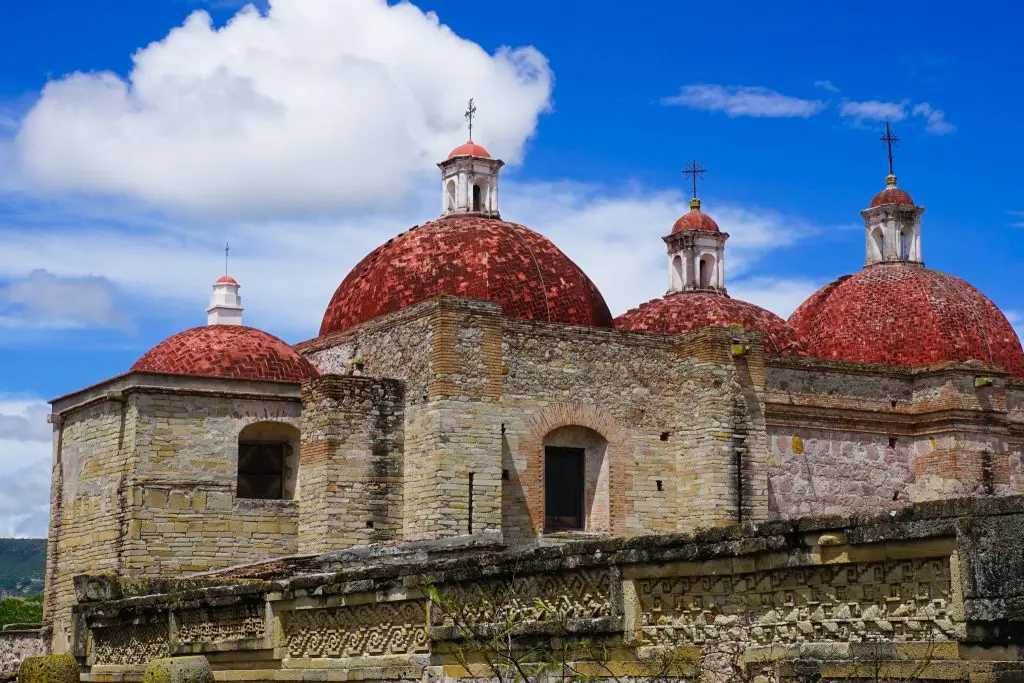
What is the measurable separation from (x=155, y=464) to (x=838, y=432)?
1065 centimetres

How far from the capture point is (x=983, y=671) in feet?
25.1

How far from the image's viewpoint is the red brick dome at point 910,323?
1056 inches

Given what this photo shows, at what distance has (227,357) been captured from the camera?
21812 millimetres

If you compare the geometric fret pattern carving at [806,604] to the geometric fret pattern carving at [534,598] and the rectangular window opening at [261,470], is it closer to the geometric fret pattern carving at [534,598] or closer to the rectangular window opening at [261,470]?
the geometric fret pattern carving at [534,598]

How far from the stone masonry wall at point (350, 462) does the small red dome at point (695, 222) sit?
927 cm

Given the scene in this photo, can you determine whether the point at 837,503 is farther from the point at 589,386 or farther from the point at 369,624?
the point at 369,624

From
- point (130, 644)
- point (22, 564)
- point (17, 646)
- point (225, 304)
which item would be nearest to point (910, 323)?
point (225, 304)

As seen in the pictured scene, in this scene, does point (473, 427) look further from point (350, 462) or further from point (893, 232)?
point (893, 232)

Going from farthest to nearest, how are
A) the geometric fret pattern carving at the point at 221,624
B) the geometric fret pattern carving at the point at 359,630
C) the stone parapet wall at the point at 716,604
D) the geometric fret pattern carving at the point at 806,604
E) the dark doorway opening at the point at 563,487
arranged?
the dark doorway opening at the point at 563,487, the geometric fret pattern carving at the point at 221,624, the geometric fret pattern carving at the point at 359,630, the geometric fret pattern carving at the point at 806,604, the stone parapet wall at the point at 716,604

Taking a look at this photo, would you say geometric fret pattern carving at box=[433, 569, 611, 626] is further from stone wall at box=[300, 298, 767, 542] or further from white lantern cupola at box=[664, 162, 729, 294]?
white lantern cupola at box=[664, 162, 729, 294]

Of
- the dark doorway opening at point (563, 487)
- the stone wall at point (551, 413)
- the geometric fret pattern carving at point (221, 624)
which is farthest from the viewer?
the dark doorway opening at point (563, 487)

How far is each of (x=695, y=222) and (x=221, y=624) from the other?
1691 cm

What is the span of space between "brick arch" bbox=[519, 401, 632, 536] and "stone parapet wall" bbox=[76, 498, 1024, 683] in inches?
320

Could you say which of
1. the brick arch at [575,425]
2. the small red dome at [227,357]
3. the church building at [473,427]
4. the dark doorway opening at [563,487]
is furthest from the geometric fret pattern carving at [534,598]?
the small red dome at [227,357]
